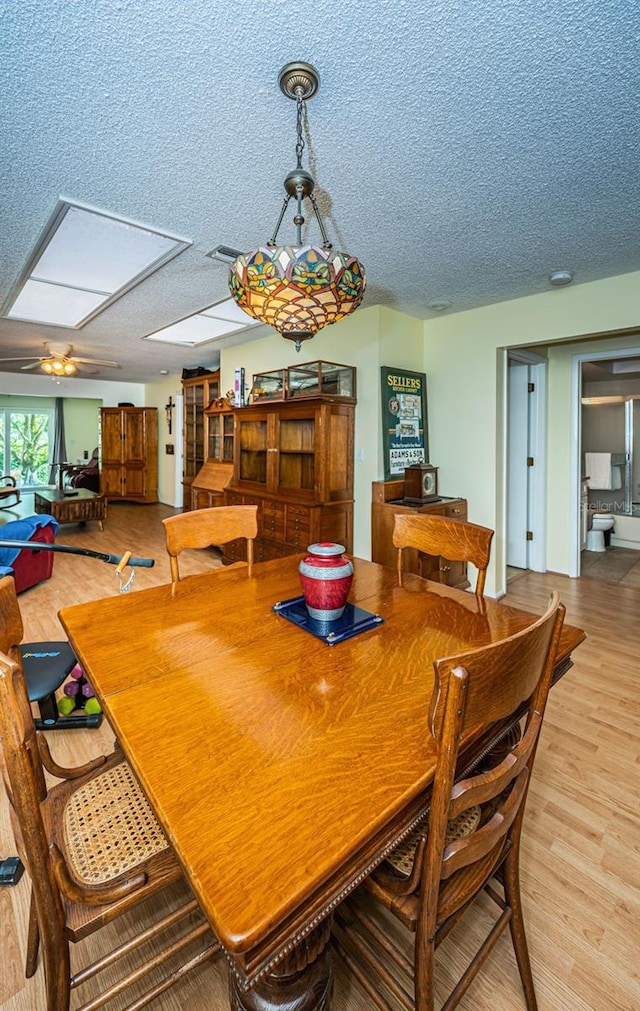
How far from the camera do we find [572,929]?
4.25 feet

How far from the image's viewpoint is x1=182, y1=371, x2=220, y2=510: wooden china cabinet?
604 cm

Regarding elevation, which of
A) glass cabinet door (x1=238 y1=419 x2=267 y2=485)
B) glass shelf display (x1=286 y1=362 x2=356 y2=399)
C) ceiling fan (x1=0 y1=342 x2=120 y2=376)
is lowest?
glass cabinet door (x1=238 y1=419 x2=267 y2=485)

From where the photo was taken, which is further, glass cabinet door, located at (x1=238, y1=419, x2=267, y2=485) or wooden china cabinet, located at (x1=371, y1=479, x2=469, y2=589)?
glass cabinet door, located at (x1=238, y1=419, x2=267, y2=485)

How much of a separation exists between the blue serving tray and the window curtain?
409 inches

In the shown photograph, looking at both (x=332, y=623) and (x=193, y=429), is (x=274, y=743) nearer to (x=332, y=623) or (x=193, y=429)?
(x=332, y=623)

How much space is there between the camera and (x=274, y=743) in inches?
35.3

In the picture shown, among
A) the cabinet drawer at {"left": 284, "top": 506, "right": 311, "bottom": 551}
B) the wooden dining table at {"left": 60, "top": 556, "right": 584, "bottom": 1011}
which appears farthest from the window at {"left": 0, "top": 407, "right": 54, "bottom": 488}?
the wooden dining table at {"left": 60, "top": 556, "right": 584, "bottom": 1011}

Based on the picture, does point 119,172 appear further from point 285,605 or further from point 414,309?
point 414,309

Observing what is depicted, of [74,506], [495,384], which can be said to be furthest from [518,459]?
[74,506]

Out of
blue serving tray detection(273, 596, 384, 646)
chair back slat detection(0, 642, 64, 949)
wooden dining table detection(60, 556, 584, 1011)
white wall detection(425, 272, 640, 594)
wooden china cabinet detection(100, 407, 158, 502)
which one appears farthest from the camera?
wooden china cabinet detection(100, 407, 158, 502)

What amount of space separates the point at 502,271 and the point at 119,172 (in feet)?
7.57

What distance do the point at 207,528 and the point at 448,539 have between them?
3.55 feet

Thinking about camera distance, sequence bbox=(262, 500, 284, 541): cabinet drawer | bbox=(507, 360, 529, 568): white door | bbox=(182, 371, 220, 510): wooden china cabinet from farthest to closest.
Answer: bbox=(182, 371, 220, 510): wooden china cabinet
bbox=(507, 360, 529, 568): white door
bbox=(262, 500, 284, 541): cabinet drawer

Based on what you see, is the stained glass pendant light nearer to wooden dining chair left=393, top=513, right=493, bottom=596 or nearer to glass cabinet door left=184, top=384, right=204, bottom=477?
wooden dining chair left=393, top=513, right=493, bottom=596
